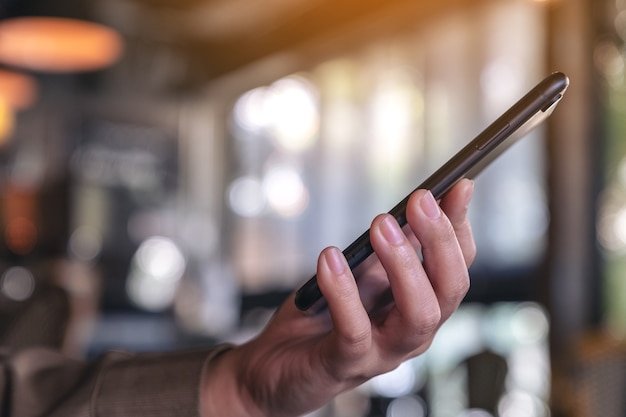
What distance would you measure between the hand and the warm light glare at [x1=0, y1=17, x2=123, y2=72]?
125 inches

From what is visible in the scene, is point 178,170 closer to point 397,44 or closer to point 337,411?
point 397,44

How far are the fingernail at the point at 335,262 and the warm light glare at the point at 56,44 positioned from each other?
3.31 meters

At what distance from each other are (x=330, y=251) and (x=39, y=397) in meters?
0.39

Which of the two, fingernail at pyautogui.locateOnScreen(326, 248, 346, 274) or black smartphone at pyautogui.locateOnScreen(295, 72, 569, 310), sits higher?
black smartphone at pyautogui.locateOnScreen(295, 72, 569, 310)

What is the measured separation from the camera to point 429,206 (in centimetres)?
57

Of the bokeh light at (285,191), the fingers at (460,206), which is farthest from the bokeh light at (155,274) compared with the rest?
the fingers at (460,206)

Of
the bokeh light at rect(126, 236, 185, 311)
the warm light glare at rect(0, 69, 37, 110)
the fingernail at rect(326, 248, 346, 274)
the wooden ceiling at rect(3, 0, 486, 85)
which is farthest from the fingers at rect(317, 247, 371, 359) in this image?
the bokeh light at rect(126, 236, 185, 311)

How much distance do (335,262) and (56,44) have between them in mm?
4158

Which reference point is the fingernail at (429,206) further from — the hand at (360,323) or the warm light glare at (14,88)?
the warm light glare at (14,88)

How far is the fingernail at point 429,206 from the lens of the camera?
1.86ft

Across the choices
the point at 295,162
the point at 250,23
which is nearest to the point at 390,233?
the point at 295,162

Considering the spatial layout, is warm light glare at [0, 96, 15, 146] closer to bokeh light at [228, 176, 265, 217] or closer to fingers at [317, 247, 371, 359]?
bokeh light at [228, 176, 265, 217]

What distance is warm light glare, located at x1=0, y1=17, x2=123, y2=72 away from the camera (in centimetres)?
399

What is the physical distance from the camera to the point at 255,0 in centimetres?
682
